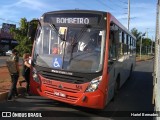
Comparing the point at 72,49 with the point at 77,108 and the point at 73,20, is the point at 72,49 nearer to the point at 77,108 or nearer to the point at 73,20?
the point at 73,20

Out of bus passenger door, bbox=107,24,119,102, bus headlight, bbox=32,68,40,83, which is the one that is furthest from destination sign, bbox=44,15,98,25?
bus headlight, bbox=32,68,40,83

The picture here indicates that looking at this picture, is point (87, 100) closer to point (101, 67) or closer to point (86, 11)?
point (101, 67)

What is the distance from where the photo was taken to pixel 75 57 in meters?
8.86

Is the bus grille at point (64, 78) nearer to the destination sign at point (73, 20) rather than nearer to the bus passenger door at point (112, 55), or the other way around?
the bus passenger door at point (112, 55)

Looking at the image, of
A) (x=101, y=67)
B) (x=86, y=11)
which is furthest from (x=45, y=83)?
(x=86, y=11)

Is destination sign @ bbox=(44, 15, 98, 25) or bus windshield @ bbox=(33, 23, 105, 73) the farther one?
destination sign @ bbox=(44, 15, 98, 25)

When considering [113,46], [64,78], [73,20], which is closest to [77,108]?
[64,78]

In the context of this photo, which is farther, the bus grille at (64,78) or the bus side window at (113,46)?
the bus side window at (113,46)

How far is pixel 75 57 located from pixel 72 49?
0.28m

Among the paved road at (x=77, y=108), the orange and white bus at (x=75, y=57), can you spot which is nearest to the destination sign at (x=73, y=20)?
the orange and white bus at (x=75, y=57)

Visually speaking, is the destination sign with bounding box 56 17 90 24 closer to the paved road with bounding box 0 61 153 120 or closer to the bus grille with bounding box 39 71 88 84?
the bus grille with bounding box 39 71 88 84

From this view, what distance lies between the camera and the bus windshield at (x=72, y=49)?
8.75m

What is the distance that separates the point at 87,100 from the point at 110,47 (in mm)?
1734

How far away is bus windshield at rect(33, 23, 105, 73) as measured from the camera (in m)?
8.75
